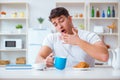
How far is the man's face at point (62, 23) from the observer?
2086 mm

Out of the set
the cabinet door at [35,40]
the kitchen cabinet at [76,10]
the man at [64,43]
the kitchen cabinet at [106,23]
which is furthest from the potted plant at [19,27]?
the man at [64,43]

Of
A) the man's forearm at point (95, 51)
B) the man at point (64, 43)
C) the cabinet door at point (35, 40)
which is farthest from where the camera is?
the cabinet door at point (35, 40)

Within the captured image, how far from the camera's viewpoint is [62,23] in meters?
2.10

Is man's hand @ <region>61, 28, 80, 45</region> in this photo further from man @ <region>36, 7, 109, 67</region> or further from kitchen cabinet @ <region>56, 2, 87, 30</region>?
kitchen cabinet @ <region>56, 2, 87, 30</region>

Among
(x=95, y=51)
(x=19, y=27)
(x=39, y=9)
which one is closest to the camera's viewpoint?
(x=95, y=51)

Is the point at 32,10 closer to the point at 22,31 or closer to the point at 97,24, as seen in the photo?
the point at 22,31

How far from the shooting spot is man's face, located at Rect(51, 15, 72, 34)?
209 centimetres

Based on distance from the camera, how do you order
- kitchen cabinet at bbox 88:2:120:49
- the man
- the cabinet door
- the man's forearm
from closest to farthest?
the man's forearm, the man, the cabinet door, kitchen cabinet at bbox 88:2:120:49

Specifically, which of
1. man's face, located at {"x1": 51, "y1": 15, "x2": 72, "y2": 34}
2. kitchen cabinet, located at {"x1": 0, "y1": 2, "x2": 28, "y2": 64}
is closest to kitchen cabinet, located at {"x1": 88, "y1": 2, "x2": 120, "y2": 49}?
kitchen cabinet, located at {"x1": 0, "y1": 2, "x2": 28, "y2": 64}

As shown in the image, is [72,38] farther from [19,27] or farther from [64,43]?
[19,27]

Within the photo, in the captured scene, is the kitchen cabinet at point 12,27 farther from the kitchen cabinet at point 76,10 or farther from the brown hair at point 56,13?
the brown hair at point 56,13

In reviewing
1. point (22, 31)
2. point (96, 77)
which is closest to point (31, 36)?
point (22, 31)

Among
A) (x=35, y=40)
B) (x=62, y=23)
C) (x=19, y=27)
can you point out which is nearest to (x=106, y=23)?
(x=35, y=40)

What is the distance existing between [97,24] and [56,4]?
105 cm
